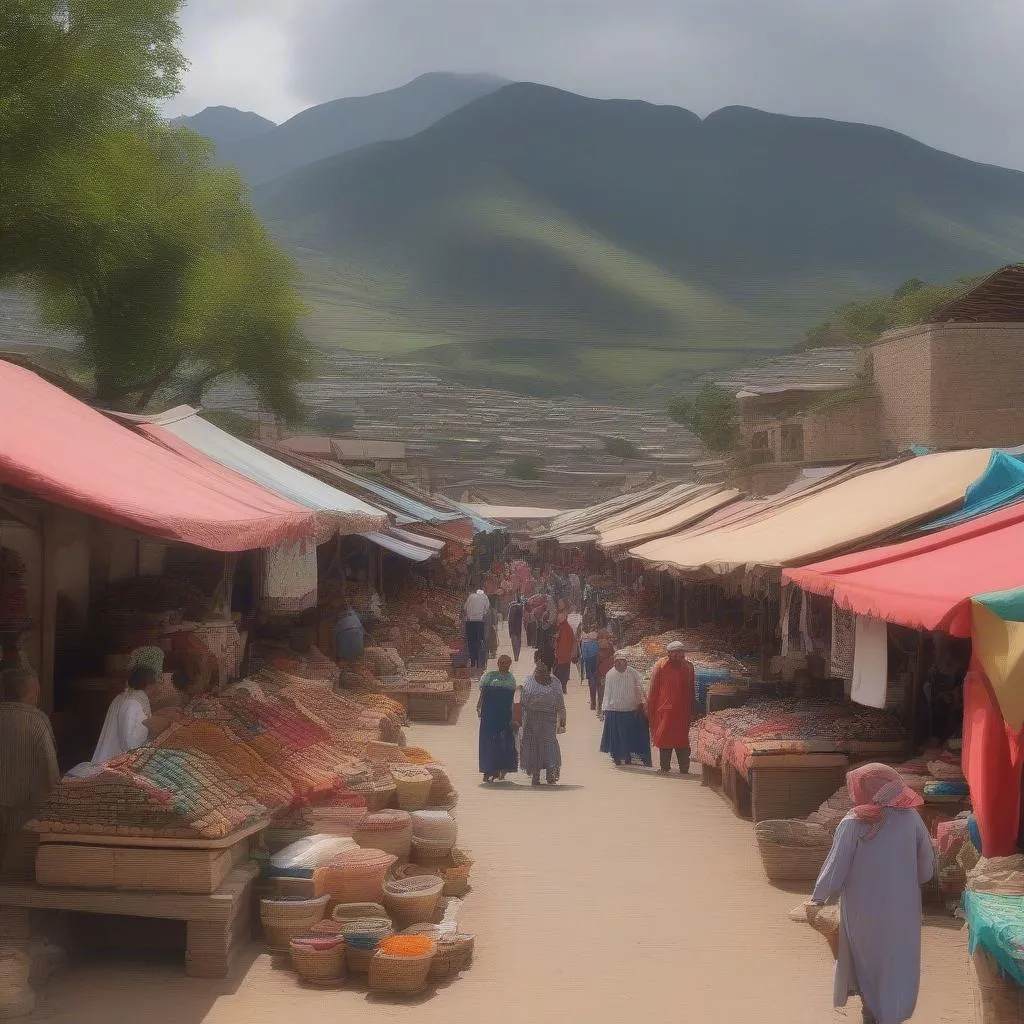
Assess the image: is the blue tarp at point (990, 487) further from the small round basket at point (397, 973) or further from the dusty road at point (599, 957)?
the small round basket at point (397, 973)

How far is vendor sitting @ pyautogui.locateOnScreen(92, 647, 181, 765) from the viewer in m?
6.71

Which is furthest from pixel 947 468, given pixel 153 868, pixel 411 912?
pixel 153 868

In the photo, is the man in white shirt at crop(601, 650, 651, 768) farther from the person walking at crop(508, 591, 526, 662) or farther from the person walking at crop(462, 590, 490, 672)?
the person walking at crop(508, 591, 526, 662)

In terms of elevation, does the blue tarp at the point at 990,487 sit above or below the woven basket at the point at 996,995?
above

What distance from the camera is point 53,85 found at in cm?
2100

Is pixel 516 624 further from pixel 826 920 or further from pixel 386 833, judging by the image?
pixel 826 920

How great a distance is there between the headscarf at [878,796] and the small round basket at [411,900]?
2489 mm

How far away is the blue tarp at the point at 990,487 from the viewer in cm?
930

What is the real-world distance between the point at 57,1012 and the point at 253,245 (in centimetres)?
2857

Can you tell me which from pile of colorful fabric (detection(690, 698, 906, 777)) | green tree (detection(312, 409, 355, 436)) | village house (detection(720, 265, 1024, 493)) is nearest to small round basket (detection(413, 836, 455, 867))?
pile of colorful fabric (detection(690, 698, 906, 777))

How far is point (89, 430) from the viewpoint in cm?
778

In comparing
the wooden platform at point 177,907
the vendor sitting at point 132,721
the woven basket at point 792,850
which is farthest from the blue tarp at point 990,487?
the wooden platform at point 177,907

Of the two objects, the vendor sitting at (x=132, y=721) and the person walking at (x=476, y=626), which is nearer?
the vendor sitting at (x=132, y=721)

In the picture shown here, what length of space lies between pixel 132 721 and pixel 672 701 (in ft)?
22.0
